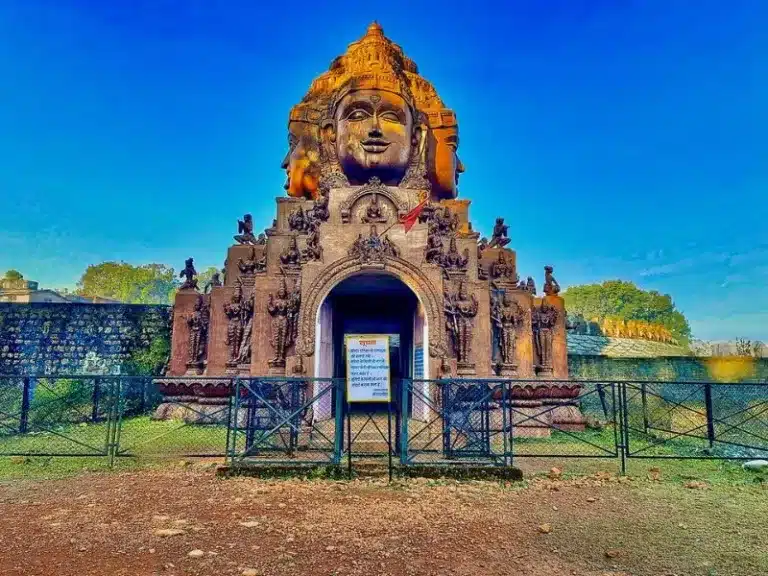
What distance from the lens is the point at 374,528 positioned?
5395 millimetres

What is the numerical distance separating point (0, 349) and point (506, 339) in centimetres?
1829

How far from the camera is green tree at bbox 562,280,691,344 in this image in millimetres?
56125

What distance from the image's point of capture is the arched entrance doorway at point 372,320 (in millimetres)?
11461

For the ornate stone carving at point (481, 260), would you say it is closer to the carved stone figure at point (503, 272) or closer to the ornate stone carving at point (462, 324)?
the carved stone figure at point (503, 272)

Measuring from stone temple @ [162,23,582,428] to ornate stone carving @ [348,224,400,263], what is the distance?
0.08ft

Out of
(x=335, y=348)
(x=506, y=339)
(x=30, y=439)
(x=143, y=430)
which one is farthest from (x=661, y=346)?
(x=30, y=439)

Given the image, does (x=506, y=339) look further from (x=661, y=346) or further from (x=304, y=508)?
(x=661, y=346)

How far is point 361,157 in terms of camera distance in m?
14.3

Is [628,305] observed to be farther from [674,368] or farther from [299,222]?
[299,222]

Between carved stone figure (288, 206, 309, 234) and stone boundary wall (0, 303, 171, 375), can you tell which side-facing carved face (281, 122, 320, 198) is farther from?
stone boundary wall (0, 303, 171, 375)

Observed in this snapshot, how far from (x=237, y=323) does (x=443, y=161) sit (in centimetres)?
931

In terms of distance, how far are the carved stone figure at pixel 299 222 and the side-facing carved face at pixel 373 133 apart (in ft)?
7.66

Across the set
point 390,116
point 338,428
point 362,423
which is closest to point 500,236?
point 390,116

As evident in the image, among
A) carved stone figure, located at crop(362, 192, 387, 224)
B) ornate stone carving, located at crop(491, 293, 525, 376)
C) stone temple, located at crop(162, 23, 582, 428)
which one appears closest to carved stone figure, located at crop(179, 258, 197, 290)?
stone temple, located at crop(162, 23, 582, 428)
